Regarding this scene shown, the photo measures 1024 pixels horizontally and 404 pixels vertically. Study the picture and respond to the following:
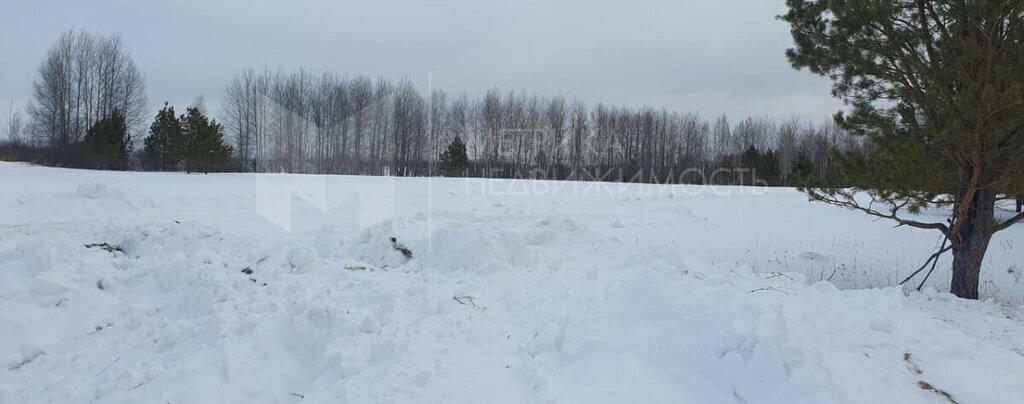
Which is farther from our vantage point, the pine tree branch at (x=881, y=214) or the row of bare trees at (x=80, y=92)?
the row of bare trees at (x=80, y=92)

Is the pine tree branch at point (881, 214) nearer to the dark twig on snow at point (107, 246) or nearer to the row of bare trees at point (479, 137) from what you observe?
the dark twig on snow at point (107, 246)

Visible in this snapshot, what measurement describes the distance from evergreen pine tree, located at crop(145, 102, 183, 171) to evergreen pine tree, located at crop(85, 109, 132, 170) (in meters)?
1.20

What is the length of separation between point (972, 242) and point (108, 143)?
107 ft

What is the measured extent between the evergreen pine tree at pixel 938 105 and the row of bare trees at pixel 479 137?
36895mm

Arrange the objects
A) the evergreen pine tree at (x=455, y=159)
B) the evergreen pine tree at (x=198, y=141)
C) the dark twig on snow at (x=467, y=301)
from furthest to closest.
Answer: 1. the evergreen pine tree at (x=455, y=159)
2. the evergreen pine tree at (x=198, y=141)
3. the dark twig on snow at (x=467, y=301)

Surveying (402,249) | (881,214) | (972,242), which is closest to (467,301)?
(402,249)

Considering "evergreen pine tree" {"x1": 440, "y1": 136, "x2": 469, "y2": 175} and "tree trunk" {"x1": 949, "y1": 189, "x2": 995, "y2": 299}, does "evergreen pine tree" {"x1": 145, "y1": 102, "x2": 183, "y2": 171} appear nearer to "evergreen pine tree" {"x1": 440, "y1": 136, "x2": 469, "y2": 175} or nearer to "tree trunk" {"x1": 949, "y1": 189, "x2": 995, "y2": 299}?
"evergreen pine tree" {"x1": 440, "y1": 136, "x2": 469, "y2": 175}

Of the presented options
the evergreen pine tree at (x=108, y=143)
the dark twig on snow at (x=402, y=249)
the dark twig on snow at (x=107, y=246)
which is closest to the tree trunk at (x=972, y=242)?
the dark twig on snow at (x=402, y=249)

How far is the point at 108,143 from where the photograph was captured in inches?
995

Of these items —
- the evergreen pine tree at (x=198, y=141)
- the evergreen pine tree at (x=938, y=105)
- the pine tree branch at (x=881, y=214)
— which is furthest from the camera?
the evergreen pine tree at (x=198, y=141)

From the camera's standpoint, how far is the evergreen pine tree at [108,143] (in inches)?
986

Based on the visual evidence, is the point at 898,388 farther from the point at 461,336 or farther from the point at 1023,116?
the point at 1023,116

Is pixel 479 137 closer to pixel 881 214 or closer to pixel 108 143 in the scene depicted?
pixel 108 143

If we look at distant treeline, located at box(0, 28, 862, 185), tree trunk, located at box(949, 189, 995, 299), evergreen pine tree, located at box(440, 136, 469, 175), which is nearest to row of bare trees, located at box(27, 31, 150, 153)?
distant treeline, located at box(0, 28, 862, 185)
